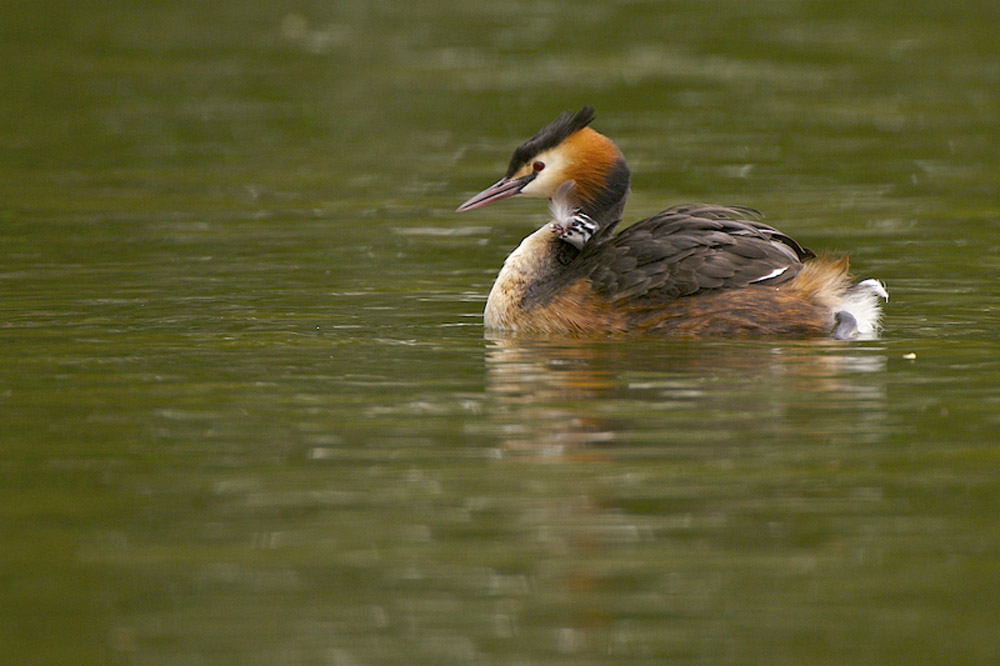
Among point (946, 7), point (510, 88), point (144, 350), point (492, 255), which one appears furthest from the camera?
point (946, 7)

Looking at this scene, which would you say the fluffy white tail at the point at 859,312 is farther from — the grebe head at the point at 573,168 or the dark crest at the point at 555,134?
the dark crest at the point at 555,134

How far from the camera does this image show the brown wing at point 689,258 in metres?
8.32

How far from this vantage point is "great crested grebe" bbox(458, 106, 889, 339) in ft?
27.2

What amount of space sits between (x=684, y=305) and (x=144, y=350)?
8.19ft

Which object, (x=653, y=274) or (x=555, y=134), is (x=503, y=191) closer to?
(x=555, y=134)

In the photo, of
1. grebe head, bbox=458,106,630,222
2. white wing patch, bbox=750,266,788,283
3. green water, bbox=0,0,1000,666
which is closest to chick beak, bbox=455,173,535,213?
grebe head, bbox=458,106,630,222

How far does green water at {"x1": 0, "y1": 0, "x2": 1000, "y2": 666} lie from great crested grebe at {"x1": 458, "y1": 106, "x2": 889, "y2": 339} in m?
0.20

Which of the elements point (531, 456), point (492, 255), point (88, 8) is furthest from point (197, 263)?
point (88, 8)

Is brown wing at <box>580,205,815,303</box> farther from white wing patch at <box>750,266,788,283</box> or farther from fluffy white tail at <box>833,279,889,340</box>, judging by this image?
fluffy white tail at <box>833,279,889,340</box>

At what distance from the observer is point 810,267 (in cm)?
848

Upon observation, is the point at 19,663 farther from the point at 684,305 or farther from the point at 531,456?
the point at 684,305

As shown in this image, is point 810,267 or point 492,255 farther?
point 492,255

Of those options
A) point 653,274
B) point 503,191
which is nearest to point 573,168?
point 503,191

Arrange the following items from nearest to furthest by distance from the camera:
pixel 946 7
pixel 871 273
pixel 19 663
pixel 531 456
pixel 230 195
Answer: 1. pixel 19 663
2. pixel 531 456
3. pixel 871 273
4. pixel 230 195
5. pixel 946 7
